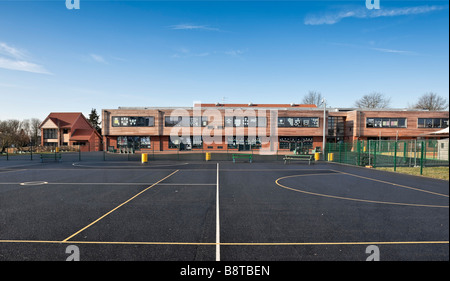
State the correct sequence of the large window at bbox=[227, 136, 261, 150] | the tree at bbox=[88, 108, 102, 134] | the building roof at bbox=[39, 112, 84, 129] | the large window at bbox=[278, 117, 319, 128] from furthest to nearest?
the tree at bbox=[88, 108, 102, 134]
the building roof at bbox=[39, 112, 84, 129]
the large window at bbox=[278, 117, 319, 128]
the large window at bbox=[227, 136, 261, 150]

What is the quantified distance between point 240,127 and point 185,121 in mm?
10315

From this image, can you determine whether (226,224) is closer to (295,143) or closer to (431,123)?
(295,143)

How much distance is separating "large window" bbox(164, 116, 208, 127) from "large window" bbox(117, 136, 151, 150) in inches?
192

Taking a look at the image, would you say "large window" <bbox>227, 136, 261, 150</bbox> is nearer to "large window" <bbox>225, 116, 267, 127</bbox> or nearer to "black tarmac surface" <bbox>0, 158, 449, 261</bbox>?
"large window" <bbox>225, 116, 267, 127</bbox>

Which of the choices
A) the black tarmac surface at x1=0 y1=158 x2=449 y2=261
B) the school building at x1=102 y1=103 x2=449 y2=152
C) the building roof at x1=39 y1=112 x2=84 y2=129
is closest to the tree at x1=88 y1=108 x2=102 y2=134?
the building roof at x1=39 y1=112 x2=84 y2=129

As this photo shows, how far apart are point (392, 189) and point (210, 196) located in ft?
30.1

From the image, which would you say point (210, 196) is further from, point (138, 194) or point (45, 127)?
point (45, 127)

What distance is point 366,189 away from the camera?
10.9 metres

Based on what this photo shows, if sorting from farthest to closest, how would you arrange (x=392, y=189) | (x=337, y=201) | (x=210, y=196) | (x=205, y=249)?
1. (x=392, y=189)
2. (x=210, y=196)
3. (x=337, y=201)
4. (x=205, y=249)

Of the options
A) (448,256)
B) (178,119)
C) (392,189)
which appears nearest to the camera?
(448,256)

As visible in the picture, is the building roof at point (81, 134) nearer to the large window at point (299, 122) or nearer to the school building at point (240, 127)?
the school building at point (240, 127)

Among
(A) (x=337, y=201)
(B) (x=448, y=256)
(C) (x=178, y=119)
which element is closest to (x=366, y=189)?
(A) (x=337, y=201)

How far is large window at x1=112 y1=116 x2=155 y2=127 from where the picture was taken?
40500 mm

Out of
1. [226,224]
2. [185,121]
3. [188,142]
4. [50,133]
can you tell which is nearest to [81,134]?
[50,133]
